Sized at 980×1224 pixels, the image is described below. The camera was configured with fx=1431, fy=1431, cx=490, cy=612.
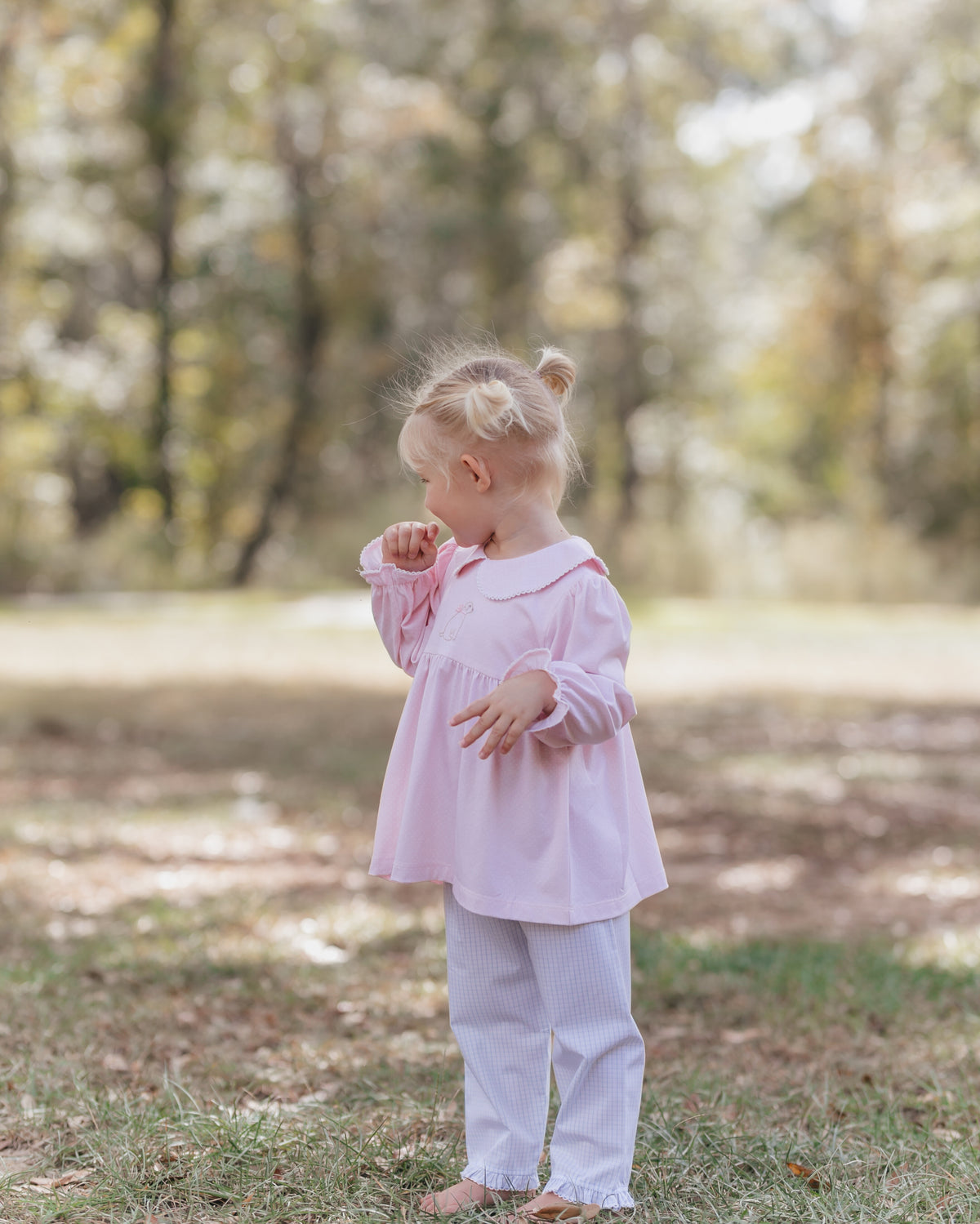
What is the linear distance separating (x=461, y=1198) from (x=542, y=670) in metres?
1.01

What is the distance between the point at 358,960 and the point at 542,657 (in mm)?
2423

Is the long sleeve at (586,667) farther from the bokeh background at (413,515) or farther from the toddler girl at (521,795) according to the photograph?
the bokeh background at (413,515)

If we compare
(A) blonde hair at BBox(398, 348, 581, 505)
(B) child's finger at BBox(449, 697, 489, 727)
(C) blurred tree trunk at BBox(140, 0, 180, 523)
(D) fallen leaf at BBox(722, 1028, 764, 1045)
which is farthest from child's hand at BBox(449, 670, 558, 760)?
(C) blurred tree trunk at BBox(140, 0, 180, 523)

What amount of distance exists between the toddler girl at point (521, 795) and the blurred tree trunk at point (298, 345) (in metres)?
21.8

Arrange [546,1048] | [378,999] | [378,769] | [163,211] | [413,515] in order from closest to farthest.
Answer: [546,1048], [378,999], [378,769], [413,515], [163,211]

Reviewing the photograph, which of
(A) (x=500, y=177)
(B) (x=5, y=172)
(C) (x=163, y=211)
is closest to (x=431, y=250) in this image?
(A) (x=500, y=177)

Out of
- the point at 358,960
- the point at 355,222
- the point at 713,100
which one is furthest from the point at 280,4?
the point at 358,960

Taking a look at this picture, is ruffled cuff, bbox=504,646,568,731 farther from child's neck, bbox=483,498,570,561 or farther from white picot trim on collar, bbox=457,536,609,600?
child's neck, bbox=483,498,570,561

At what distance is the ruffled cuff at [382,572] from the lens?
2.82 m

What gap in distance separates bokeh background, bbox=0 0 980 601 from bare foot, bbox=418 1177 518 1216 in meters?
20.1

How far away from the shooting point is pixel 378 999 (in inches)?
165

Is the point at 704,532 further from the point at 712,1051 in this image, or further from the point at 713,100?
the point at 712,1051

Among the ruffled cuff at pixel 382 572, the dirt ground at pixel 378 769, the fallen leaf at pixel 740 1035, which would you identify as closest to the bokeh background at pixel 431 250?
the dirt ground at pixel 378 769

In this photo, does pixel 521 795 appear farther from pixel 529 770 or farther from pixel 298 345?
pixel 298 345
